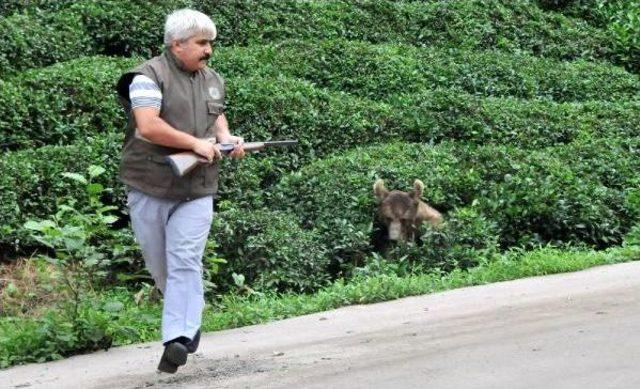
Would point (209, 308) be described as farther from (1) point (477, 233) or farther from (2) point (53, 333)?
(1) point (477, 233)

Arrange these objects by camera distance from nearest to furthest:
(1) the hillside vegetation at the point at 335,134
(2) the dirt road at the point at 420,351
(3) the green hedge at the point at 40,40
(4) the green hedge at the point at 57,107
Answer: (2) the dirt road at the point at 420,351 < (1) the hillside vegetation at the point at 335,134 < (4) the green hedge at the point at 57,107 < (3) the green hedge at the point at 40,40

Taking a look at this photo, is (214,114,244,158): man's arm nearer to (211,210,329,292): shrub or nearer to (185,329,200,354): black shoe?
(185,329,200,354): black shoe

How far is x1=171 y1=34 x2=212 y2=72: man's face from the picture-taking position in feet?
23.1

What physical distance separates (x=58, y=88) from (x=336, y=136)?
284 centimetres

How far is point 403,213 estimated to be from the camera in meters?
11.2

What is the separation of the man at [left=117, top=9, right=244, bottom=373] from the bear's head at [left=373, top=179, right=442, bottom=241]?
13.7 feet

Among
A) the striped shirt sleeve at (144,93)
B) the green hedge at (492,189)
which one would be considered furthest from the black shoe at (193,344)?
the green hedge at (492,189)

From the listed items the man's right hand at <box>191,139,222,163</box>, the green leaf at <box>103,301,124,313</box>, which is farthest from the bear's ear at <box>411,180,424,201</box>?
the man's right hand at <box>191,139,222,163</box>

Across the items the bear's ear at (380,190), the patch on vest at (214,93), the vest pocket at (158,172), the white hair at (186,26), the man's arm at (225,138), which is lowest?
the bear's ear at (380,190)

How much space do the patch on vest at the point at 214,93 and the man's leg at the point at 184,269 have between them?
58 cm

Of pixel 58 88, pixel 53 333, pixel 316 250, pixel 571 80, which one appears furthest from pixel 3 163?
pixel 571 80

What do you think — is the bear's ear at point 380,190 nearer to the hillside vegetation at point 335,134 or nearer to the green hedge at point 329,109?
the hillside vegetation at point 335,134

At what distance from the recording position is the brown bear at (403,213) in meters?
11.2

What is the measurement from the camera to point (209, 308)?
9258 mm
